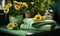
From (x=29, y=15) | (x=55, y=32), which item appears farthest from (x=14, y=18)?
(x=55, y=32)

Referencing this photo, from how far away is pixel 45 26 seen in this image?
1166 mm

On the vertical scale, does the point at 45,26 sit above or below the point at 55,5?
below

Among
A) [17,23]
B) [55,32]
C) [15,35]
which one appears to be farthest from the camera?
[17,23]

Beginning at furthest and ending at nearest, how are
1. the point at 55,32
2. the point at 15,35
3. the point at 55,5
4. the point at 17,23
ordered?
the point at 55,5 < the point at 17,23 < the point at 55,32 < the point at 15,35

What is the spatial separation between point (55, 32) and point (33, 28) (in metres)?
0.18

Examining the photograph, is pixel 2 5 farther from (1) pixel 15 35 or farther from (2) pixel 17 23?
(1) pixel 15 35

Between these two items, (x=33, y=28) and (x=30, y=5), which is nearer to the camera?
(x=33, y=28)

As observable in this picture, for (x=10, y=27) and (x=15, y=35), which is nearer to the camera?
(x=15, y=35)

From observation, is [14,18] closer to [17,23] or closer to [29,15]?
[17,23]

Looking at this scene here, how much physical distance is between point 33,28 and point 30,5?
1.00ft

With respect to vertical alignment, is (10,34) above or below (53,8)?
below

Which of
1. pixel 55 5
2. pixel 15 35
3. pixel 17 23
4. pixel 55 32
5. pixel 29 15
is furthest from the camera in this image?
pixel 55 5

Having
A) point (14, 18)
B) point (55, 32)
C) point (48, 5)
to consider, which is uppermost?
point (48, 5)

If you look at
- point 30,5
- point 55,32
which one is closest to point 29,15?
point 30,5
